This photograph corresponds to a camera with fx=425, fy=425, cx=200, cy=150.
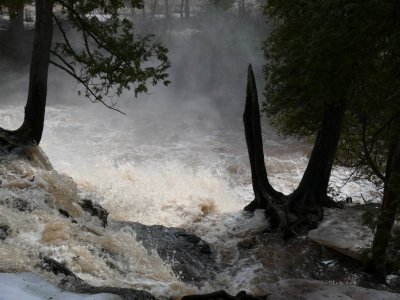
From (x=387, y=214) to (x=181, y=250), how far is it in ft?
13.5

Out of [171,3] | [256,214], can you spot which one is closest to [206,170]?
[256,214]

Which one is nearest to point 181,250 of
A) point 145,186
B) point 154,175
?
point 145,186

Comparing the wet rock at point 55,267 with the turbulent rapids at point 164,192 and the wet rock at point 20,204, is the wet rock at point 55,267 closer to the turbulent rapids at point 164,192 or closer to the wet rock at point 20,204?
the turbulent rapids at point 164,192

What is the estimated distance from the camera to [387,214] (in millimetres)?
4984

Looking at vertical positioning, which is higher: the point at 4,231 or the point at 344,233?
the point at 4,231

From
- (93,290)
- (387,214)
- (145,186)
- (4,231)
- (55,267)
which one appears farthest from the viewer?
(145,186)

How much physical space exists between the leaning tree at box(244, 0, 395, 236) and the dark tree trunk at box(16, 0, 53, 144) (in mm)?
4353

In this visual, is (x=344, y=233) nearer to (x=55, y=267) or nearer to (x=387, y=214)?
(x=387, y=214)

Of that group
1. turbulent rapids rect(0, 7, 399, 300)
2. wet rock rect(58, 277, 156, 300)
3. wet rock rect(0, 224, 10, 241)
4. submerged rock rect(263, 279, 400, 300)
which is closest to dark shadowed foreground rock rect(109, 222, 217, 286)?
turbulent rapids rect(0, 7, 399, 300)

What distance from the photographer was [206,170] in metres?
16.2

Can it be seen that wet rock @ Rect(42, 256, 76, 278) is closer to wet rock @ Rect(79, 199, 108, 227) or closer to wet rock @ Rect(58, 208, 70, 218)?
wet rock @ Rect(58, 208, 70, 218)

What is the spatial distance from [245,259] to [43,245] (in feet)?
13.9

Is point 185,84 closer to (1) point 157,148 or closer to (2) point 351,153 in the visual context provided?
(1) point 157,148

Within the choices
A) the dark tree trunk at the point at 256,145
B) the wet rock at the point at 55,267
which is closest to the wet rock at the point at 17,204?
the wet rock at the point at 55,267
